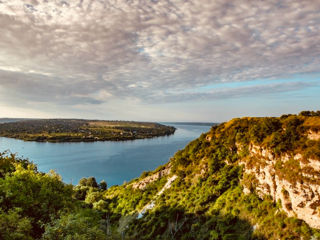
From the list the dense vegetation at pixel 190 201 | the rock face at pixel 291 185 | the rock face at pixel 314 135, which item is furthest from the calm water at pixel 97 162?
the rock face at pixel 314 135

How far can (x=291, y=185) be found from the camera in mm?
15508

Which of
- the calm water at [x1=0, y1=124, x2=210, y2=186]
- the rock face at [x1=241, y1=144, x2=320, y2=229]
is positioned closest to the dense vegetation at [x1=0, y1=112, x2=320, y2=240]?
the rock face at [x1=241, y1=144, x2=320, y2=229]

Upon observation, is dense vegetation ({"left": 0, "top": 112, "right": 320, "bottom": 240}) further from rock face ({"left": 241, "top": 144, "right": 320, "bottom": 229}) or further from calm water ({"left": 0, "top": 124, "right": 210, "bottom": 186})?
calm water ({"left": 0, "top": 124, "right": 210, "bottom": 186})

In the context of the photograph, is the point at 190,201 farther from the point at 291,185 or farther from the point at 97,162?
the point at 97,162

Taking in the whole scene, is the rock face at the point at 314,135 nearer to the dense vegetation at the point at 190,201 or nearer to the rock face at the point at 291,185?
the dense vegetation at the point at 190,201

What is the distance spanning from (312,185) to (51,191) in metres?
19.1

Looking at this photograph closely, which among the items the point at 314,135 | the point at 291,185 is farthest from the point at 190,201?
the point at 314,135

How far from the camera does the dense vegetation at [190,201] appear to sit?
12633 mm

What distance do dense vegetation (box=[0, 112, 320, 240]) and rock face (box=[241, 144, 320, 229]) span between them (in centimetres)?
57

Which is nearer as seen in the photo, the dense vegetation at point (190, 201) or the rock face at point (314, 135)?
the dense vegetation at point (190, 201)

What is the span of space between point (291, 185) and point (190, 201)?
11046 millimetres

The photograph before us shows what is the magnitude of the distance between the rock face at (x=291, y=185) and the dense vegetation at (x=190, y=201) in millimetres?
575

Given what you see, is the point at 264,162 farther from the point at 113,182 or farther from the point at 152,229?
the point at 113,182

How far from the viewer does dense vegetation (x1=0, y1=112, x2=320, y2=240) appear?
12633 millimetres
